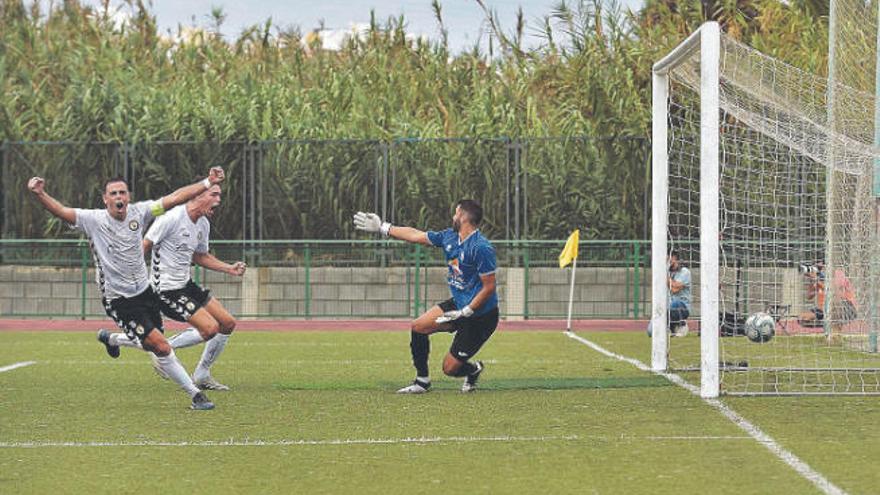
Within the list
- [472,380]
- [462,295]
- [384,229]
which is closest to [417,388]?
[472,380]

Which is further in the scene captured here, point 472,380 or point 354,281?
point 354,281

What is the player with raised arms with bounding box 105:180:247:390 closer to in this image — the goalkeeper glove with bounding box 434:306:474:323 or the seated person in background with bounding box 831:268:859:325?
the goalkeeper glove with bounding box 434:306:474:323

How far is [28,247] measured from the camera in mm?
26938

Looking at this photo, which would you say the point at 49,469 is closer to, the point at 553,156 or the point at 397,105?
the point at 553,156

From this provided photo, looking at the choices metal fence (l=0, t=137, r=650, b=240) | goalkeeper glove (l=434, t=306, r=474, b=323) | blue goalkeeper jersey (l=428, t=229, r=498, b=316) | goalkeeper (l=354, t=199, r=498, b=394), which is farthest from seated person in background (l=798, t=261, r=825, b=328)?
metal fence (l=0, t=137, r=650, b=240)

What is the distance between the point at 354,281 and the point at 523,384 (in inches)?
510

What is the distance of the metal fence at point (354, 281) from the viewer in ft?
87.4

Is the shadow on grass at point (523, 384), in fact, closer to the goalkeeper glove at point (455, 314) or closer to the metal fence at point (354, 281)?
the goalkeeper glove at point (455, 314)

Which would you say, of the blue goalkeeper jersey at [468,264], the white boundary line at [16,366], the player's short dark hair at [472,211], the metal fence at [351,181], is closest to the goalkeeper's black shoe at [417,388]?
the blue goalkeeper jersey at [468,264]

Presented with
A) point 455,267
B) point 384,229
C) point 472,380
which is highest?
point 384,229

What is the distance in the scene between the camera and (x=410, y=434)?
33.8ft

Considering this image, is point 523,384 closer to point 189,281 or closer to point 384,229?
point 384,229

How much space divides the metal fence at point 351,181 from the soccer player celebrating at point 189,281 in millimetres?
15078

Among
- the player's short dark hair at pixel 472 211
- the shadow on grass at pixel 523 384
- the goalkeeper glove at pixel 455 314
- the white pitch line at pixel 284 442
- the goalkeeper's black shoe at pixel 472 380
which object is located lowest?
the white pitch line at pixel 284 442
